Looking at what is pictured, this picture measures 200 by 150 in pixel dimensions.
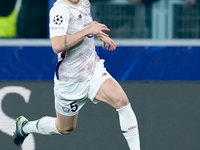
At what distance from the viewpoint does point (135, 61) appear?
615cm

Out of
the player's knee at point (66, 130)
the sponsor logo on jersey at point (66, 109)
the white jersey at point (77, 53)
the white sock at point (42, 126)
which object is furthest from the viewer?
the white sock at point (42, 126)

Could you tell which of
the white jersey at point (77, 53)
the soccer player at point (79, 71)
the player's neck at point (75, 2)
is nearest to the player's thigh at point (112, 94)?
the soccer player at point (79, 71)

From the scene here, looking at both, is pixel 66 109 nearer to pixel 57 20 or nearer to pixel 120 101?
pixel 120 101

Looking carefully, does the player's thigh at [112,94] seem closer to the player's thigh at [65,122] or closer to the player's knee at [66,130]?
the player's thigh at [65,122]

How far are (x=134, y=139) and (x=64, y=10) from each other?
4.09 ft

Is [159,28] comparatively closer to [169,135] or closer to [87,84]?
[169,135]

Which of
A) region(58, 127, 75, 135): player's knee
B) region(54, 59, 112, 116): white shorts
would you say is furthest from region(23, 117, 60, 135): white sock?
region(54, 59, 112, 116): white shorts

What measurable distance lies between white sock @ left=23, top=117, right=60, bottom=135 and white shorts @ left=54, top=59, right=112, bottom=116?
0.27 meters

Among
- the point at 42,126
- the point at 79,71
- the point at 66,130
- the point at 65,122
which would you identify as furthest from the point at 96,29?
the point at 42,126

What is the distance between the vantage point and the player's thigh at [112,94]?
181 inches

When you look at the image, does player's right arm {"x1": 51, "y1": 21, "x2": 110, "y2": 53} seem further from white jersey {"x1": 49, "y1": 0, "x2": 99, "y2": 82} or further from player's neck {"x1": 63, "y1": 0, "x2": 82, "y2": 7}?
player's neck {"x1": 63, "y1": 0, "x2": 82, "y2": 7}

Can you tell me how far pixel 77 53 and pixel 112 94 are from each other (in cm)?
50

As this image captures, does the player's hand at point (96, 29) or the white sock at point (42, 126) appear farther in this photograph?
the white sock at point (42, 126)

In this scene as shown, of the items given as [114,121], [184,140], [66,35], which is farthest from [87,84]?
[184,140]
